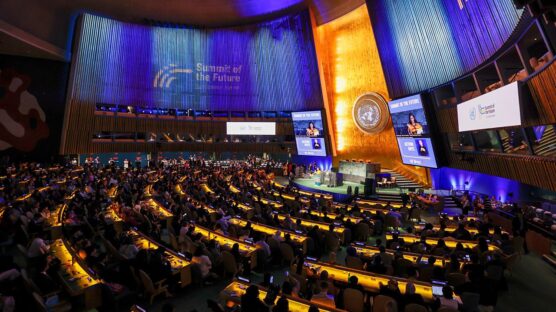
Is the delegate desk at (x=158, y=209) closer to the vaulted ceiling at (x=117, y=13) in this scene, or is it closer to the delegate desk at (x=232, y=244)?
the delegate desk at (x=232, y=244)

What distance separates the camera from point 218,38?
1127 inches

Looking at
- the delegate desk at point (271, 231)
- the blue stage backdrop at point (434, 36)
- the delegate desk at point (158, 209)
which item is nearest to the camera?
the delegate desk at point (271, 231)

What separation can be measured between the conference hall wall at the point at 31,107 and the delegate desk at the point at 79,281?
19.7 metres

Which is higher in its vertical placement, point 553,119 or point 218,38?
point 218,38

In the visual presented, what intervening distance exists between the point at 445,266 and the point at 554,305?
6.95ft

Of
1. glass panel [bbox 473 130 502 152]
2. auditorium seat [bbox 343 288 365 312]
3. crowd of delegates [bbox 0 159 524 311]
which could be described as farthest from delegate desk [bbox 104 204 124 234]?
glass panel [bbox 473 130 502 152]

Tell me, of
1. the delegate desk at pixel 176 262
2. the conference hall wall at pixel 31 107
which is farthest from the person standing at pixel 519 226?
the conference hall wall at pixel 31 107

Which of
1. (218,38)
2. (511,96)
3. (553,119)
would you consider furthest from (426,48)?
(218,38)

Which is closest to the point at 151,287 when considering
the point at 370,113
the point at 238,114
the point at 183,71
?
the point at 370,113

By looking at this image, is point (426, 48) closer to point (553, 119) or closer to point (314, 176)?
point (553, 119)

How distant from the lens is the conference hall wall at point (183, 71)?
78.9ft

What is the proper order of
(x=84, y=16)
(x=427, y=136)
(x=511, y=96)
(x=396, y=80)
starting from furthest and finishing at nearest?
(x=84, y=16) → (x=396, y=80) → (x=427, y=136) → (x=511, y=96)

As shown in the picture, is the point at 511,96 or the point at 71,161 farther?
the point at 71,161

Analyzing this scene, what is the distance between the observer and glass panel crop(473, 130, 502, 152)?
1310cm
